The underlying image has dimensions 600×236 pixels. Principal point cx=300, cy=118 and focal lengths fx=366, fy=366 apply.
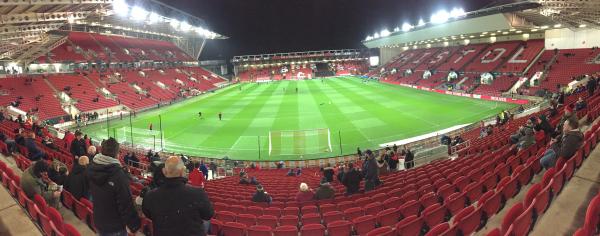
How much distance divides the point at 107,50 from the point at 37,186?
2532 inches

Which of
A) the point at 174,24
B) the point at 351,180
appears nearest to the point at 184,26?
the point at 174,24

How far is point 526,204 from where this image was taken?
4969 millimetres

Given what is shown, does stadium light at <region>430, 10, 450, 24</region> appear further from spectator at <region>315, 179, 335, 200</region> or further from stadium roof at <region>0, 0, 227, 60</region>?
spectator at <region>315, 179, 335, 200</region>

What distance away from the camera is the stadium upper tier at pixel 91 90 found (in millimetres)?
40250

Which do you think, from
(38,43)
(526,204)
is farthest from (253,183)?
(38,43)

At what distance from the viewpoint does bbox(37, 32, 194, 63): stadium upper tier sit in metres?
53.3

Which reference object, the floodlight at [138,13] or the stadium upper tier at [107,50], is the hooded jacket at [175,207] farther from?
the floodlight at [138,13]

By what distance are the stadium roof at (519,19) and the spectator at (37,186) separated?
30219mm

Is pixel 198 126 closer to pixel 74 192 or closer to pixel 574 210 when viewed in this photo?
pixel 74 192

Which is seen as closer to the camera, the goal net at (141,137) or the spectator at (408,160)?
the spectator at (408,160)

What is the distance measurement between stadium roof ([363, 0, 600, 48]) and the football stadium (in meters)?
0.34

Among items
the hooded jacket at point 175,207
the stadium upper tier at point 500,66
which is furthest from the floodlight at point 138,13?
the hooded jacket at point 175,207

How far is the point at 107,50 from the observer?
62688 millimetres

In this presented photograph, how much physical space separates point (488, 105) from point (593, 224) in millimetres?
38124
